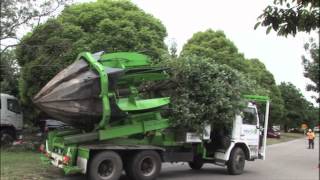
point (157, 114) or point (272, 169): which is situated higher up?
point (157, 114)

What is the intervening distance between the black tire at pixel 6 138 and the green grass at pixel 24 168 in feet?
14.0

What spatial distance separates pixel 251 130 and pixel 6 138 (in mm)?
11639

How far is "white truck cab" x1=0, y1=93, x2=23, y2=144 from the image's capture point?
24.6 metres

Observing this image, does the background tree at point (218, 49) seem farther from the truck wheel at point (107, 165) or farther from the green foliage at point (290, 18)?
the green foliage at point (290, 18)

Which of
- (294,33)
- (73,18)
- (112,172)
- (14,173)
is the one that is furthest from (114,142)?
(73,18)

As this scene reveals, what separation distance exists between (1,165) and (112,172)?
411 cm

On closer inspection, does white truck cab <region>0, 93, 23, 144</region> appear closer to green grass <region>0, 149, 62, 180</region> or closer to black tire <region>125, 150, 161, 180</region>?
green grass <region>0, 149, 62, 180</region>

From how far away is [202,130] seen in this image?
16.2 metres

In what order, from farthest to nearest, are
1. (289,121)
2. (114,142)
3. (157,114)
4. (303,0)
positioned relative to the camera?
(289,121)
(157,114)
(114,142)
(303,0)

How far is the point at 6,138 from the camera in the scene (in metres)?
24.3

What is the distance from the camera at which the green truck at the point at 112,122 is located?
45.1ft

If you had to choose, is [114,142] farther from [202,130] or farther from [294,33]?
[294,33]

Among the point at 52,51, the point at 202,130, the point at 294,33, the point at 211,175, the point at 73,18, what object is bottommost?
the point at 211,175

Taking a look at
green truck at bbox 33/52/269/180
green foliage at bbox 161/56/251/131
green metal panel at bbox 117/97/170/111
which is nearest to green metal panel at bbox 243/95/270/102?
green foliage at bbox 161/56/251/131
